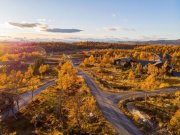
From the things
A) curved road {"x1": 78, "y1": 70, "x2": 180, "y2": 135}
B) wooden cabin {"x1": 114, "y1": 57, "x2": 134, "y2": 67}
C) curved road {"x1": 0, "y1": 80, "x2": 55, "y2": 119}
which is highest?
wooden cabin {"x1": 114, "y1": 57, "x2": 134, "y2": 67}

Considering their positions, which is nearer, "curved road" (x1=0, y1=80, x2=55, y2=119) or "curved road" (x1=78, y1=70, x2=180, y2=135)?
"curved road" (x1=78, y1=70, x2=180, y2=135)

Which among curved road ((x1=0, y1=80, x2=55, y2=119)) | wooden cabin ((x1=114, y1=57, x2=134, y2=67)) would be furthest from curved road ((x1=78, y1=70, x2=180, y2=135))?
wooden cabin ((x1=114, y1=57, x2=134, y2=67))

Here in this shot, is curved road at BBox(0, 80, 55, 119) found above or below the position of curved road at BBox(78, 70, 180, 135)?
below

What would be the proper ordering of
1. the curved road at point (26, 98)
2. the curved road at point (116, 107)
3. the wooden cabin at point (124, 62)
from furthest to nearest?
the wooden cabin at point (124, 62) < the curved road at point (26, 98) < the curved road at point (116, 107)

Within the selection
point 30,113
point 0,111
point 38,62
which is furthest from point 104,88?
point 38,62

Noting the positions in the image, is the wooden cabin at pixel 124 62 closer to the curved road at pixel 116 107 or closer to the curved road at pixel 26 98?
the curved road at pixel 116 107

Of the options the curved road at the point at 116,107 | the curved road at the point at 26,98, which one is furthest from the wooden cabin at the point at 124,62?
the curved road at the point at 26,98

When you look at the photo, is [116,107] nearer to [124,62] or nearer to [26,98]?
[26,98]

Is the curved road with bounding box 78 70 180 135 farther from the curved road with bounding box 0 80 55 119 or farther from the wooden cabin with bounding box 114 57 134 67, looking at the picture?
the wooden cabin with bounding box 114 57 134 67

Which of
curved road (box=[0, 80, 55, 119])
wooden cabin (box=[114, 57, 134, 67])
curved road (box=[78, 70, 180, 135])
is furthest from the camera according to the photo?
wooden cabin (box=[114, 57, 134, 67])
